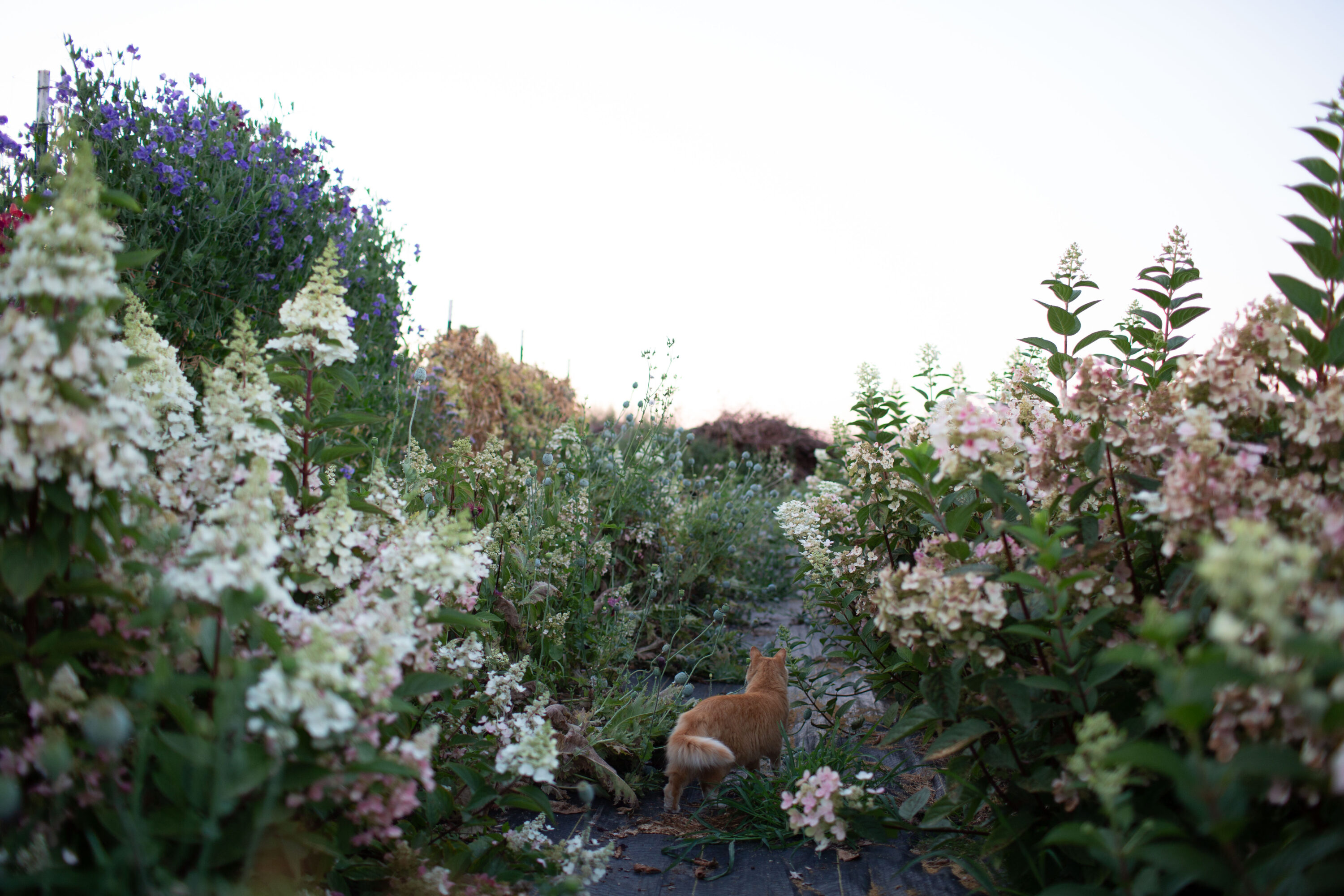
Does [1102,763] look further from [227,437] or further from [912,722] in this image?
[227,437]

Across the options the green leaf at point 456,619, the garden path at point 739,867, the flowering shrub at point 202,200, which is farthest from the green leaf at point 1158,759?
the flowering shrub at point 202,200

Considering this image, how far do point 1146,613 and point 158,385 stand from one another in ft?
6.46

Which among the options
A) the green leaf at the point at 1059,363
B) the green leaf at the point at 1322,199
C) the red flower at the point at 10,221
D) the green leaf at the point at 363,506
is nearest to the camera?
the green leaf at the point at 1322,199

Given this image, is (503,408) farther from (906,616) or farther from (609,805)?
(906,616)

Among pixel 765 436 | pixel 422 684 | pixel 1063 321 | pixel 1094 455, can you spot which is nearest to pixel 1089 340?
pixel 1063 321

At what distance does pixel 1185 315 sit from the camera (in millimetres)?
2301

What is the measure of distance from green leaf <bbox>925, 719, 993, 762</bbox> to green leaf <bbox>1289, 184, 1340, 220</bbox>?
49.4 inches

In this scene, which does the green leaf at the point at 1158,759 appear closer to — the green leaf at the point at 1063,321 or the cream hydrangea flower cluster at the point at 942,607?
the cream hydrangea flower cluster at the point at 942,607

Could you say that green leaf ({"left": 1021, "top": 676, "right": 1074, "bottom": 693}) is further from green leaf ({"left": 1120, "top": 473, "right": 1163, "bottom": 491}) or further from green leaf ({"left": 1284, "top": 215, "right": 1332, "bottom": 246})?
green leaf ({"left": 1284, "top": 215, "right": 1332, "bottom": 246})

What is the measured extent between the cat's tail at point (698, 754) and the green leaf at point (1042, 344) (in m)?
1.56

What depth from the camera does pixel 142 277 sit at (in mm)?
3174

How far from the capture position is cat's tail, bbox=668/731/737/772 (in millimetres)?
2367

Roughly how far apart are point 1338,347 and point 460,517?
5.80ft

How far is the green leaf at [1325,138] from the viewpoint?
4.91 feet
